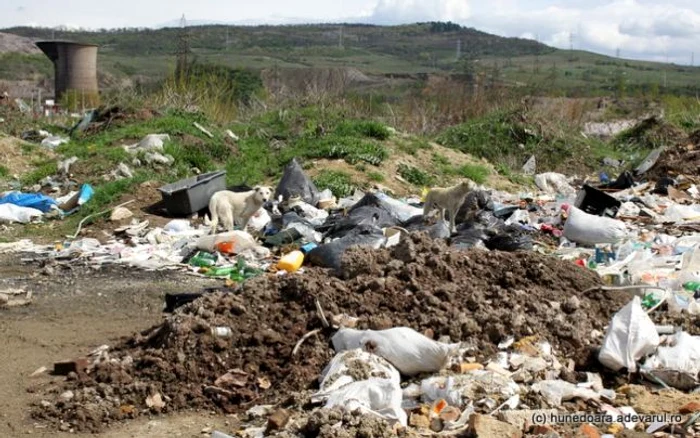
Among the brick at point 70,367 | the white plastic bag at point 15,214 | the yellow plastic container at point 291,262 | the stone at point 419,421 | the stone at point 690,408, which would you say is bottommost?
the white plastic bag at point 15,214

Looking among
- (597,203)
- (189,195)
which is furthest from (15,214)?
(597,203)

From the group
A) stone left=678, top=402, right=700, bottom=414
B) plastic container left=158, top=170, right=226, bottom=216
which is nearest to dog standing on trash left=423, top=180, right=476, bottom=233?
plastic container left=158, top=170, right=226, bottom=216

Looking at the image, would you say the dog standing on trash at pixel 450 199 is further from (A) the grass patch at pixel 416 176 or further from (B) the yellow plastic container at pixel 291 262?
(A) the grass patch at pixel 416 176

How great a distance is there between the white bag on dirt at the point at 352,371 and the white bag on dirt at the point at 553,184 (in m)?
8.67

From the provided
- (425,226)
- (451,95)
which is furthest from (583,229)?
(451,95)

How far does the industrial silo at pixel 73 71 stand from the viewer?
21188 millimetres

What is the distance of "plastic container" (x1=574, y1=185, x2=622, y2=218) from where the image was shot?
878 centimetres

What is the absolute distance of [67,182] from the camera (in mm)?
11320

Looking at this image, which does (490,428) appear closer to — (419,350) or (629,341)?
(419,350)

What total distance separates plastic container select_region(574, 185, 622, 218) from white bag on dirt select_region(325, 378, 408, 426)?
17.8 ft

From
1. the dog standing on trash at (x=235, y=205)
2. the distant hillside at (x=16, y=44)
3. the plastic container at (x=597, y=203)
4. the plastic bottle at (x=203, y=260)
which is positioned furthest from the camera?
the distant hillside at (x=16, y=44)

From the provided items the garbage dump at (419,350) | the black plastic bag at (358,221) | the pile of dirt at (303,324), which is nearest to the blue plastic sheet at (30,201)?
the black plastic bag at (358,221)

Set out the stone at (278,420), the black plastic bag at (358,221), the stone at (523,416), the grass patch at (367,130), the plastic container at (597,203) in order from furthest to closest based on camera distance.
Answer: the grass patch at (367,130) → the plastic container at (597,203) → the black plastic bag at (358,221) → the stone at (278,420) → the stone at (523,416)

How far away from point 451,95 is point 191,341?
15.7 metres
